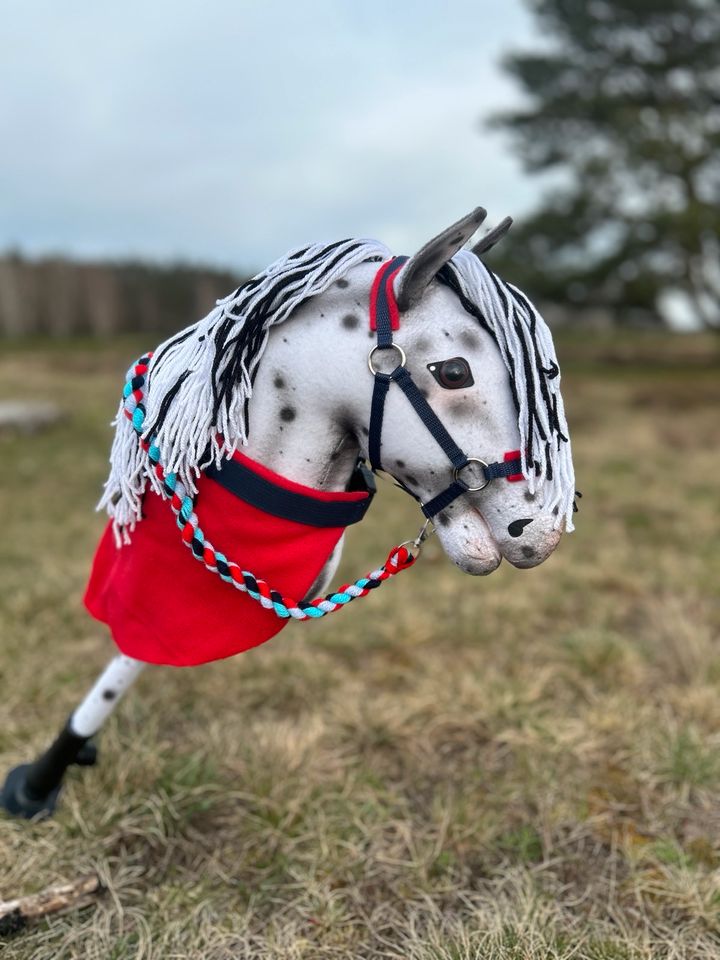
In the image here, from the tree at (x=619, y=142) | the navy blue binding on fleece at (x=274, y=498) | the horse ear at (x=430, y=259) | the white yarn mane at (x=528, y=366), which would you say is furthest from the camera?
the tree at (x=619, y=142)

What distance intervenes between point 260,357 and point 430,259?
0.37m

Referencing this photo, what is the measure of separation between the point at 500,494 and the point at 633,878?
1273 millimetres

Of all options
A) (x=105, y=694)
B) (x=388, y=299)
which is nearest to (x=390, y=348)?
(x=388, y=299)

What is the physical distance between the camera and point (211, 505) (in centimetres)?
158

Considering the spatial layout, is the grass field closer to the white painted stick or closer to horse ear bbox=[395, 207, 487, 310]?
the white painted stick

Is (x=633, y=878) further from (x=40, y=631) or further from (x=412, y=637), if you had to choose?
(x=40, y=631)

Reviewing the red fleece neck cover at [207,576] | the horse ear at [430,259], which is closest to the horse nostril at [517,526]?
the red fleece neck cover at [207,576]

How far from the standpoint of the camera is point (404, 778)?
2.53 meters

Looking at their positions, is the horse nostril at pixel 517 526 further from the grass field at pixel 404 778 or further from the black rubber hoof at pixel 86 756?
the black rubber hoof at pixel 86 756

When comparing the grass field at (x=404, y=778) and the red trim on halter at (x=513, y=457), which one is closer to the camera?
the red trim on halter at (x=513, y=457)

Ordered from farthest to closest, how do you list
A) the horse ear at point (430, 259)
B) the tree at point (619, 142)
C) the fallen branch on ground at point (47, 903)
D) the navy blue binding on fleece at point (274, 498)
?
the tree at point (619, 142), the fallen branch on ground at point (47, 903), the navy blue binding on fleece at point (274, 498), the horse ear at point (430, 259)

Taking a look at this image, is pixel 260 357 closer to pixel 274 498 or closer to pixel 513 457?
pixel 274 498

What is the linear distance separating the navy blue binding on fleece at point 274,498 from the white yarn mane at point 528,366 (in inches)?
15.5

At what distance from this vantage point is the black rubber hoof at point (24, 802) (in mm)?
2219
